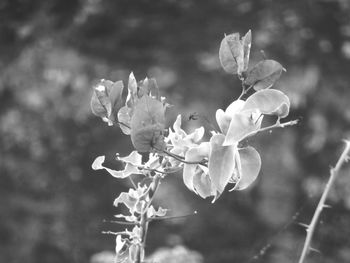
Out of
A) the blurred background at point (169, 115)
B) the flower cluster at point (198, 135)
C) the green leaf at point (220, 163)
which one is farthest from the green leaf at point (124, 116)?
the blurred background at point (169, 115)

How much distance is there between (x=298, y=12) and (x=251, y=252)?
4.26ft

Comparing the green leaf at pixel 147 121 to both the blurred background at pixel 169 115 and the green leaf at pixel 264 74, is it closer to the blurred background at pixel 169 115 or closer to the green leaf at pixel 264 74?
the green leaf at pixel 264 74

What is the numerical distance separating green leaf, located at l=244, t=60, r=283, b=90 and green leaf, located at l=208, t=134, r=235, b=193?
9 cm

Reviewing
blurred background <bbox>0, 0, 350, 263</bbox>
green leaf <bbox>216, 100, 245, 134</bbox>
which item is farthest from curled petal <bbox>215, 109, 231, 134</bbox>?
blurred background <bbox>0, 0, 350, 263</bbox>

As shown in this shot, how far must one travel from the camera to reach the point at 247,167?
1.90 feet

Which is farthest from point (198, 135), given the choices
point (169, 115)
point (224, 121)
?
point (169, 115)

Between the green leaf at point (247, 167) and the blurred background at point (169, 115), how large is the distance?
2.00 m

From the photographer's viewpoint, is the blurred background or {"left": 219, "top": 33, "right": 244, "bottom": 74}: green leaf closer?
{"left": 219, "top": 33, "right": 244, "bottom": 74}: green leaf

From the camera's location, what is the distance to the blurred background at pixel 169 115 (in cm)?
270

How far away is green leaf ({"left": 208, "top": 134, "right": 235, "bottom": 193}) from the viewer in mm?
559

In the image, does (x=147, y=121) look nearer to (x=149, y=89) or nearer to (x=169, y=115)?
(x=149, y=89)

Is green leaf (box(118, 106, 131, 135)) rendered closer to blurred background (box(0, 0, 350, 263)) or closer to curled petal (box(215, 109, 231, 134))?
curled petal (box(215, 109, 231, 134))

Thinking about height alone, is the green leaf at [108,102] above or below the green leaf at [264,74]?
below

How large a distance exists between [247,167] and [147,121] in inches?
4.2
